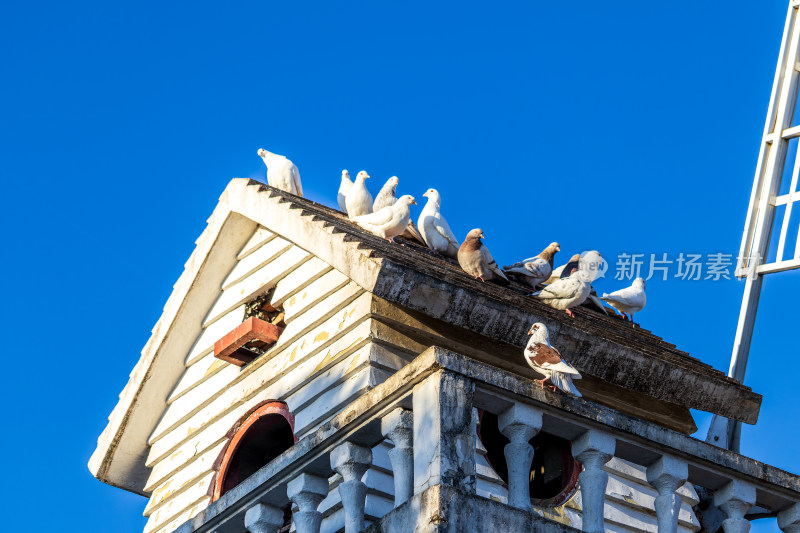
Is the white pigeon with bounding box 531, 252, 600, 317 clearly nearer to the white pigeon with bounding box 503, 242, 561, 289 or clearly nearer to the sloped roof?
the sloped roof

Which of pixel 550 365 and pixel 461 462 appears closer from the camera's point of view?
pixel 461 462

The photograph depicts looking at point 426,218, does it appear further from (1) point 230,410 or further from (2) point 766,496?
(2) point 766,496

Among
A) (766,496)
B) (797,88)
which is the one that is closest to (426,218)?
(766,496)

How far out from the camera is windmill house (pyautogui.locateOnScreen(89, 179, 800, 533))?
5.32m

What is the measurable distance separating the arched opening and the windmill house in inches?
0.7

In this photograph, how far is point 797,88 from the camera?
50.2 feet

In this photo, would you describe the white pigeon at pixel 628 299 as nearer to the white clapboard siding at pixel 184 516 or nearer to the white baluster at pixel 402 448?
the white clapboard siding at pixel 184 516

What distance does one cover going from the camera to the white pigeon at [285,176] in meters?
12.2

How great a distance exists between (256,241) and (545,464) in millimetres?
3067

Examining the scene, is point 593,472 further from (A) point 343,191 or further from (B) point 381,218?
(A) point 343,191

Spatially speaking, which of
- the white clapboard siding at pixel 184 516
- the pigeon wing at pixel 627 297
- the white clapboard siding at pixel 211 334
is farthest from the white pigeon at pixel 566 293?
the white clapboard siding at pixel 184 516

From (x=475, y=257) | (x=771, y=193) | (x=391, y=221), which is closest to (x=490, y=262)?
(x=475, y=257)

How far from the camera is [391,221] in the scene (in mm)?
Answer: 9586

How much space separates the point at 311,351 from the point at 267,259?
1.42 meters
